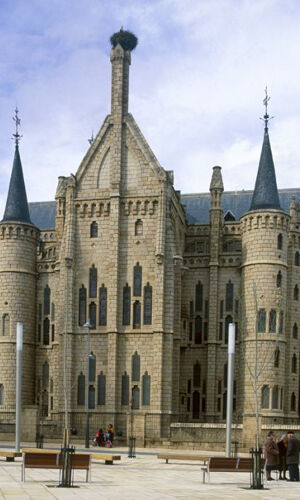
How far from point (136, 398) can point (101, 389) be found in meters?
2.61

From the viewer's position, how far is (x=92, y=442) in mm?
53375

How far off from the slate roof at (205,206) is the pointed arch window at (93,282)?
13810mm

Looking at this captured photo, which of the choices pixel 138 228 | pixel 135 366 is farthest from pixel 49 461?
pixel 138 228

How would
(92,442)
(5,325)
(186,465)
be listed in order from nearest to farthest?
(186,465)
(92,442)
(5,325)

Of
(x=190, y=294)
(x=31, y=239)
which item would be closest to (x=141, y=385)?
(x=190, y=294)

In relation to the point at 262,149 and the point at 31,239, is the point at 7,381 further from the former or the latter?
the point at 262,149

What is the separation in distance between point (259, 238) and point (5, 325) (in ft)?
63.7

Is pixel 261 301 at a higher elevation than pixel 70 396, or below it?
higher

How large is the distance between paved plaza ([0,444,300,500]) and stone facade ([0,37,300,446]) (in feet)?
80.6

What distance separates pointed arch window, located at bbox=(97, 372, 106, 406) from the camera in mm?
57156

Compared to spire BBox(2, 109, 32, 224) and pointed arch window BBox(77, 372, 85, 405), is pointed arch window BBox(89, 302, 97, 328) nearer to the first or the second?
pointed arch window BBox(77, 372, 85, 405)

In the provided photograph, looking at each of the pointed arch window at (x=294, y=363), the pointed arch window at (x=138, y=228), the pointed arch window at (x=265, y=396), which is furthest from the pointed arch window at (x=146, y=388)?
the pointed arch window at (x=294, y=363)

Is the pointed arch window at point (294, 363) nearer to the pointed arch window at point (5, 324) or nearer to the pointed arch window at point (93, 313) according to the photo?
the pointed arch window at point (93, 313)

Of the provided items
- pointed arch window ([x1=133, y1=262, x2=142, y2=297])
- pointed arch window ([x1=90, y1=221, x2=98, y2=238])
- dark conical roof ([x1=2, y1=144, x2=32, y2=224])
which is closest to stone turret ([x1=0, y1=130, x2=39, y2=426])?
dark conical roof ([x1=2, y1=144, x2=32, y2=224])
